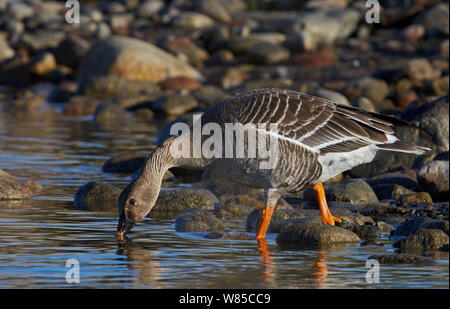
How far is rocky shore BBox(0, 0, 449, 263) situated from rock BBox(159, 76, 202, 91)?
0.18 feet

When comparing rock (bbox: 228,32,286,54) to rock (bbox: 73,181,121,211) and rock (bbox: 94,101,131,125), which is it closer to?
rock (bbox: 94,101,131,125)

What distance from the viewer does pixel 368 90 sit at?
2588 cm

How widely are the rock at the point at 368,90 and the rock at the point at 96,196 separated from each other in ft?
44.9

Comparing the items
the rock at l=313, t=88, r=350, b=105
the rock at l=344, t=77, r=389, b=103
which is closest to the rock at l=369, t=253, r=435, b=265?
the rock at l=313, t=88, r=350, b=105

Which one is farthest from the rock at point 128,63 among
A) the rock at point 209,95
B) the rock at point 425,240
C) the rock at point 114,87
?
the rock at point 425,240

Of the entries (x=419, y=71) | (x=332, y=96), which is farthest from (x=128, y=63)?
(x=419, y=71)

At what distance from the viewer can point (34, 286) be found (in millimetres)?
8336

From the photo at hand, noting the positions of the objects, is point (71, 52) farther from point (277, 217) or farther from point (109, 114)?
point (277, 217)

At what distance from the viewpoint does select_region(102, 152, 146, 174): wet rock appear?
54.2ft

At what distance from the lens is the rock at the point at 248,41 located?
113 ft

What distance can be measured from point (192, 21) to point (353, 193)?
2874 cm

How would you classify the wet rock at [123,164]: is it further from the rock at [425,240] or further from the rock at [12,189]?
the rock at [425,240]
